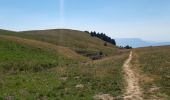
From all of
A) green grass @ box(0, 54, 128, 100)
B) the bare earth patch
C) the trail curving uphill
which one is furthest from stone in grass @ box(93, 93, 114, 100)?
the trail curving uphill

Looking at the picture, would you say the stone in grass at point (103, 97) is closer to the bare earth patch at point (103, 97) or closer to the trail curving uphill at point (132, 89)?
the bare earth patch at point (103, 97)

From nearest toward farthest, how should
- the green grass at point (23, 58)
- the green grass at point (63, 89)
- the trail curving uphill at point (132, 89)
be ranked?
1. the trail curving uphill at point (132, 89)
2. the green grass at point (63, 89)
3. the green grass at point (23, 58)

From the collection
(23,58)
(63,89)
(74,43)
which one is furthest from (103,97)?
(74,43)

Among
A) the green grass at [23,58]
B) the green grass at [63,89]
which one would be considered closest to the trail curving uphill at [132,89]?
the green grass at [63,89]

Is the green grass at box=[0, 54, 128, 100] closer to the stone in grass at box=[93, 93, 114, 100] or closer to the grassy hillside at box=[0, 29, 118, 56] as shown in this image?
the stone in grass at box=[93, 93, 114, 100]

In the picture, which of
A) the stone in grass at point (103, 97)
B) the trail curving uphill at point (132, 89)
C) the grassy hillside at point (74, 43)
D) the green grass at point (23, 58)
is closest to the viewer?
the trail curving uphill at point (132, 89)

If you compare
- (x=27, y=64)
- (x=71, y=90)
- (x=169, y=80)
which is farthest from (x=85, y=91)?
(x=27, y=64)

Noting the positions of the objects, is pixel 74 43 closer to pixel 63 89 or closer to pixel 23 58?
pixel 23 58

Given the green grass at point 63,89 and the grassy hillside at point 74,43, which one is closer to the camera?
the green grass at point 63,89

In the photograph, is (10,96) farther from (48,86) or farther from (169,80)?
(169,80)

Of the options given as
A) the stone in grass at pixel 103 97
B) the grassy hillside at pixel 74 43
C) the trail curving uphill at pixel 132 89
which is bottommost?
the stone in grass at pixel 103 97

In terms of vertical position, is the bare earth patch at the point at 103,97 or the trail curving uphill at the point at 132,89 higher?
the trail curving uphill at the point at 132,89

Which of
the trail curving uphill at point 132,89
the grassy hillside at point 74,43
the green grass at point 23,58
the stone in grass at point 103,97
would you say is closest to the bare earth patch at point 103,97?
the stone in grass at point 103,97

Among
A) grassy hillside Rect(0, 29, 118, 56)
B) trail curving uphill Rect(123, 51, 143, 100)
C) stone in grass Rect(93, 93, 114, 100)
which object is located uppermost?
grassy hillside Rect(0, 29, 118, 56)
